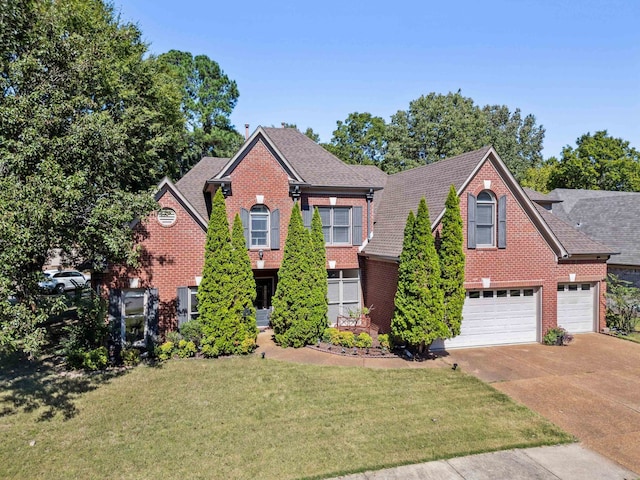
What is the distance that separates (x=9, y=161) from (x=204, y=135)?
31.4 m

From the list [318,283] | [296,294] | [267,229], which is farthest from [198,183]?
[318,283]

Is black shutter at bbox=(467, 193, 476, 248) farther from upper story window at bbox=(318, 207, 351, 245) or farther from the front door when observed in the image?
the front door

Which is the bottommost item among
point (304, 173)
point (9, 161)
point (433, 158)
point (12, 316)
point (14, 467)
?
point (14, 467)

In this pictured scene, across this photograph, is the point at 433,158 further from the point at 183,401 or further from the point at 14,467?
the point at 14,467

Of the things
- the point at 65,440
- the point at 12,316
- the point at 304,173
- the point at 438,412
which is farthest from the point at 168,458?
the point at 304,173

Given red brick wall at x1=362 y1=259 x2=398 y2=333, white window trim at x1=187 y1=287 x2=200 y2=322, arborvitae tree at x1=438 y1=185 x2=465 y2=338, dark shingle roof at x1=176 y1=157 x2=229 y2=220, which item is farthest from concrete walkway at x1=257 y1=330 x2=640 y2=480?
dark shingle roof at x1=176 y1=157 x2=229 y2=220

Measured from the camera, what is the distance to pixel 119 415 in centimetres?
907

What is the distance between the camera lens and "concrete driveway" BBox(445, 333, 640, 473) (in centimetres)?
831

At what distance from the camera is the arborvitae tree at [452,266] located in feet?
42.4

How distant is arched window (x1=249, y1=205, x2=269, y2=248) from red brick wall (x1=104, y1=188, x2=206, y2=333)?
2.25 metres

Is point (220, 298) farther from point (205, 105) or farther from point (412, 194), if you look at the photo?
point (205, 105)

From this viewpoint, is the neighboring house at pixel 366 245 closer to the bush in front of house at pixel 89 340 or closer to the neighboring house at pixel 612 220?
the bush in front of house at pixel 89 340

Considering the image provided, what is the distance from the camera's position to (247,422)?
28.7ft

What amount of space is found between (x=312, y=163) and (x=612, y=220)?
20.6 m
